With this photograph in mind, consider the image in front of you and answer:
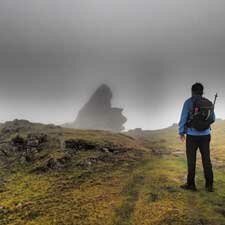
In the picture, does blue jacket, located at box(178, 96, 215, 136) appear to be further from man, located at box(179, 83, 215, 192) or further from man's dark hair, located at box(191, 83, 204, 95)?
man's dark hair, located at box(191, 83, 204, 95)

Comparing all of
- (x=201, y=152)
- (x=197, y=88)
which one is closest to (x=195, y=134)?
(x=201, y=152)

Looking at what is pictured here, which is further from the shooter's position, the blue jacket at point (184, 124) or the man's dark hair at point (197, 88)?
the man's dark hair at point (197, 88)

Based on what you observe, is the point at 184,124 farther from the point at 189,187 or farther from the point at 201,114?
the point at 189,187

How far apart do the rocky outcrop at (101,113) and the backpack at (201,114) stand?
15015 centimetres

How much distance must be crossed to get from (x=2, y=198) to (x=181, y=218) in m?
8.61

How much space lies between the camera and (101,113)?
172 meters

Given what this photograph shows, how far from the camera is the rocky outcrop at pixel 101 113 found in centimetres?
16838

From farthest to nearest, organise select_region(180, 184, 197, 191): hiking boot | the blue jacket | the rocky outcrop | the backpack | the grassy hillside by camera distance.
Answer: the rocky outcrop, select_region(180, 184, 197, 191): hiking boot, the blue jacket, the backpack, the grassy hillside

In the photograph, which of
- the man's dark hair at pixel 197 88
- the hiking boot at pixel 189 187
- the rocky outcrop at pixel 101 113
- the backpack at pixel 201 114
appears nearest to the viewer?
the backpack at pixel 201 114

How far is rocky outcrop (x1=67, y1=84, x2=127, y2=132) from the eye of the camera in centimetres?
16838

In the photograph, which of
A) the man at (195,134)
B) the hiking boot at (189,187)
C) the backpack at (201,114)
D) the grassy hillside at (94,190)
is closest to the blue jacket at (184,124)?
the man at (195,134)

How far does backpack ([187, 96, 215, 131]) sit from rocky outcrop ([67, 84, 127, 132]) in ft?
493

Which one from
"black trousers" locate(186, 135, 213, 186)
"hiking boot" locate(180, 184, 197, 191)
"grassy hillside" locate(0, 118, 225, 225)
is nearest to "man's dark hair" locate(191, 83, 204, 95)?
"black trousers" locate(186, 135, 213, 186)

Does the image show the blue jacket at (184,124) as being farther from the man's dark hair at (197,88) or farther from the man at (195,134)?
the man's dark hair at (197,88)
